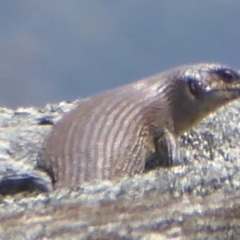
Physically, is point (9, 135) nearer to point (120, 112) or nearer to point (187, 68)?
point (120, 112)

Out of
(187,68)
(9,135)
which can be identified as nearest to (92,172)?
(9,135)

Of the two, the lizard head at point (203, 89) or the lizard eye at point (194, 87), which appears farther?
Result: the lizard eye at point (194, 87)

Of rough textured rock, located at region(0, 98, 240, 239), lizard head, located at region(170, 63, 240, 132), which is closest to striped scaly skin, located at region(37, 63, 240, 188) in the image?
lizard head, located at region(170, 63, 240, 132)

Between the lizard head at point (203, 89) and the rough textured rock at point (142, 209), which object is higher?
the lizard head at point (203, 89)

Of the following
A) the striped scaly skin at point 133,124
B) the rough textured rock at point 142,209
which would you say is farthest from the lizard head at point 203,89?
the rough textured rock at point 142,209

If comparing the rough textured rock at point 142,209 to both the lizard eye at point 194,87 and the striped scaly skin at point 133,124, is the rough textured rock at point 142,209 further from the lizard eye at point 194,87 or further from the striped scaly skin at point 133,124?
the lizard eye at point 194,87

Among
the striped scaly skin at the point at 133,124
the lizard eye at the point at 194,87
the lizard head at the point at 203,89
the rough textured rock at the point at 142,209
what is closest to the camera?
the rough textured rock at the point at 142,209

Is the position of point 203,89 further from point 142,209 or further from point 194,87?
point 142,209
